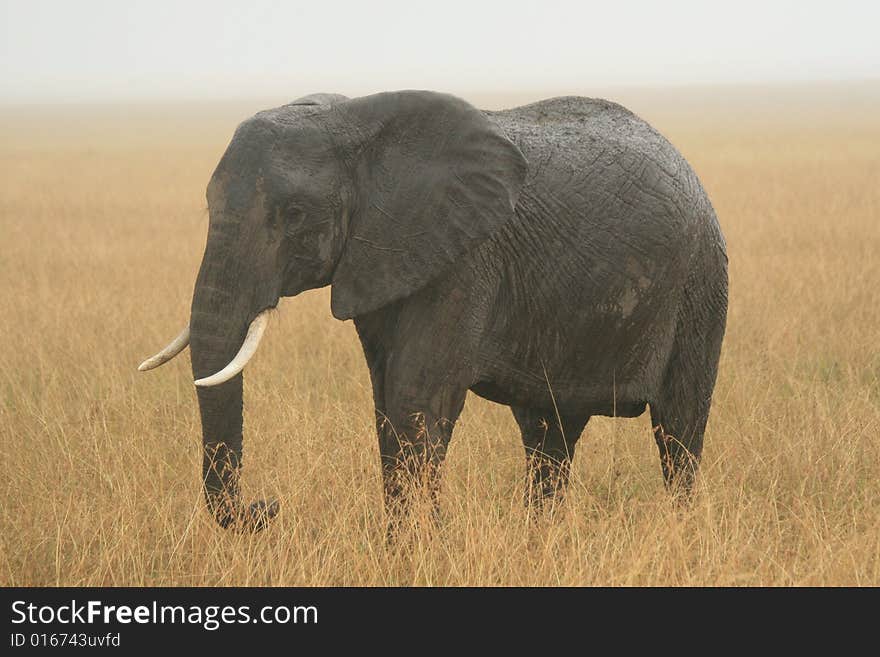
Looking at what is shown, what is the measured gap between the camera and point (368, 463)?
5.20m

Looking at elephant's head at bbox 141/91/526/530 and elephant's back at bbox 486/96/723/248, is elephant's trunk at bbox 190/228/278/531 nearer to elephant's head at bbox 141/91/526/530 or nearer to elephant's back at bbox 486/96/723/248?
elephant's head at bbox 141/91/526/530

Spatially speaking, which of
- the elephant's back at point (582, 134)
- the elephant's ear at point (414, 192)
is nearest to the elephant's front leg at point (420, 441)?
the elephant's ear at point (414, 192)

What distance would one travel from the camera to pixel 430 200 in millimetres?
3947

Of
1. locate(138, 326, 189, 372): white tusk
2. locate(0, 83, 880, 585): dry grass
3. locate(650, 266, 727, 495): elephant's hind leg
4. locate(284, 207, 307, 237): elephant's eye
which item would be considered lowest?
locate(0, 83, 880, 585): dry grass

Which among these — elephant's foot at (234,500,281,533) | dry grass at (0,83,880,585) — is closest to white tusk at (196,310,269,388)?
elephant's foot at (234,500,281,533)

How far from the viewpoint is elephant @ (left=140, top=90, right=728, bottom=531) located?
377cm

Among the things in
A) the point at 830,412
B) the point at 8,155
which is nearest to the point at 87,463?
the point at 830,412

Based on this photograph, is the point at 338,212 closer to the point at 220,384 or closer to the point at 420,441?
the point at 220,384

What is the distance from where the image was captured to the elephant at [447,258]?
3.77m

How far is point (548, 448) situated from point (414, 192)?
63.6 inches

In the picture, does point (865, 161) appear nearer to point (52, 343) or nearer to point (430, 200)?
point (52, 343)

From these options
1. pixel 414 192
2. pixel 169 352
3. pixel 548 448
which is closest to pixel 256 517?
pixel 169 352

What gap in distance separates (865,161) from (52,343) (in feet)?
64.0

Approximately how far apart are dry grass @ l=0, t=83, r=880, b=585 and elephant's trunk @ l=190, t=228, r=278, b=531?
18cm
